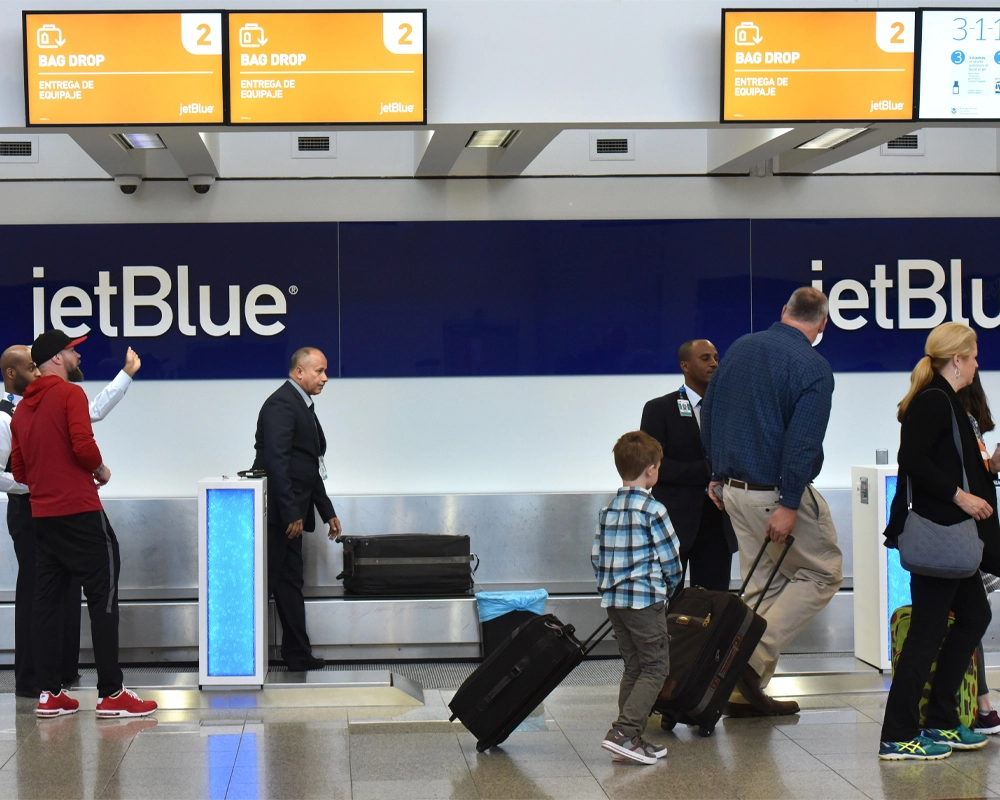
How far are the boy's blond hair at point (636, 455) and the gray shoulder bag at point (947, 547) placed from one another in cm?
95

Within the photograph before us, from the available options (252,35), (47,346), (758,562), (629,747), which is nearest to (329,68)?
(252,35)

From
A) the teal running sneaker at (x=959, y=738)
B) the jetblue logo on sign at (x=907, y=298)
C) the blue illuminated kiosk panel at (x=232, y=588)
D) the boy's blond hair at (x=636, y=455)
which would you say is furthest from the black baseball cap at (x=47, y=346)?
the jetblue logo on sign at (x=907, y=298)

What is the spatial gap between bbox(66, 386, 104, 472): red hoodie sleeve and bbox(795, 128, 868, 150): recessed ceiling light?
149 inches

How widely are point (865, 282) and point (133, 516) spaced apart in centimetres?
477

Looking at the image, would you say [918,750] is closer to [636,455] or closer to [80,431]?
[636,455]

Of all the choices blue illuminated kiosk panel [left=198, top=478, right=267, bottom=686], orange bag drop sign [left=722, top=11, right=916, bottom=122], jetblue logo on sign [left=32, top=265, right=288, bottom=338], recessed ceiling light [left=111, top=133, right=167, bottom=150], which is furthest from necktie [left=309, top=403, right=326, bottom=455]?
orange bag drop sign [left=722, top=11, right=916, bottom=122]

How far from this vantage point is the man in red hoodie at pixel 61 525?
4891 mm

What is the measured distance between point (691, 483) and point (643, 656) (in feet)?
Answer: 4.76

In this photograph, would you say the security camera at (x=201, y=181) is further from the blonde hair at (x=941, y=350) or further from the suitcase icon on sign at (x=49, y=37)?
the blonde hair at (x=941, y=350)

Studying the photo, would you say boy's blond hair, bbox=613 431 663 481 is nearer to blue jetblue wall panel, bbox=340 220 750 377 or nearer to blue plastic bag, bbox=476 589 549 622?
blue plastic bag, bbox=476 589 549 622

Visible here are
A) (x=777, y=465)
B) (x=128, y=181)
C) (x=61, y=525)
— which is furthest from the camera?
(x=128, y=181)

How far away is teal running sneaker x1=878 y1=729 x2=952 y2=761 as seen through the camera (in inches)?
163

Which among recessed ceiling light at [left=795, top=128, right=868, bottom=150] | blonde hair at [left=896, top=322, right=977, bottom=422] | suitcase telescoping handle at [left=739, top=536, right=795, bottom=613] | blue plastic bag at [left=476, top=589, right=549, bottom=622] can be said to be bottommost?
blue plastic bag at [left=476, top=589, right=549, bottom=622]

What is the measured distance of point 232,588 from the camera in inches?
213
